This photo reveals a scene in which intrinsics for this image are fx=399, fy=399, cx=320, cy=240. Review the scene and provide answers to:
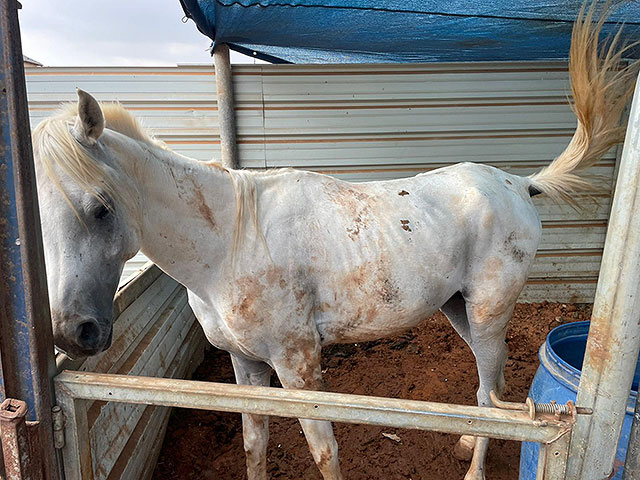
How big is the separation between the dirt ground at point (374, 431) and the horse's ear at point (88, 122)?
73.4 inches

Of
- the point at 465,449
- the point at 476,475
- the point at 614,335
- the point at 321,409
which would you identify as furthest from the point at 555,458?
the point at 465,449

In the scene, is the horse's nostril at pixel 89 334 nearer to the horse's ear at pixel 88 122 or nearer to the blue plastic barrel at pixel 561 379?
the horse's ear at pixel 88 122

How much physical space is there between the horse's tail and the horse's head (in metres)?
2.10

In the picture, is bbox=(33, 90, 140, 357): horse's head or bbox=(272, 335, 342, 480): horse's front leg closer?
bbox=(33, 90, 140, 357): horse's head

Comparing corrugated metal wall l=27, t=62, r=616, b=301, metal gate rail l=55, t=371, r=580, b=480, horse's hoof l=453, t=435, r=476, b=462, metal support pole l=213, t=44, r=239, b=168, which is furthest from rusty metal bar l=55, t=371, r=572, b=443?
corrugated metal wall l=27, t=62, r=616, b=301

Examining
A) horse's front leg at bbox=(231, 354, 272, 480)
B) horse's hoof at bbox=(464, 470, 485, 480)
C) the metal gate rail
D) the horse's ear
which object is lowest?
horse's hoof at bbox=(464, 470, 485, 480)

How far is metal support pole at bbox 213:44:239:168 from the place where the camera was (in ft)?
12.1

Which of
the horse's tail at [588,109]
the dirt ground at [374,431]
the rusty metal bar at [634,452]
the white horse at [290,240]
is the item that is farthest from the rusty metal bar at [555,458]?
the horse's tail at [588,109]

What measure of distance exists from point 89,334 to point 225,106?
3116 millimetres

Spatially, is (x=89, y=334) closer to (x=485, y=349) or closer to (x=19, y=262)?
(x=19, y=262)

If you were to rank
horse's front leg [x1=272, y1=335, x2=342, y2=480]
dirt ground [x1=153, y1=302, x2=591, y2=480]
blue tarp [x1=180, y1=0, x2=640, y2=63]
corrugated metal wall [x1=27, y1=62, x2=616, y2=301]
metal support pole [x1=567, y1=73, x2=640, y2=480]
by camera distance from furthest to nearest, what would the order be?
1. corrugated metal wall [x1=27, y1=62, x2=616, y2=301]
2. blue tarp [x1=180, y1=0, x2=640, y2=63]
3. dirt ground [x1=153, y1=302, x2=591, y2=480]
4. horse's front leg [x1=272, y1=335, x2=342, y2=480]
5. metal support pole [x1=567, y1=73, x2=640, y2=480]

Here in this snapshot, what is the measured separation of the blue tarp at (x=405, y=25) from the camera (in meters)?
2.45

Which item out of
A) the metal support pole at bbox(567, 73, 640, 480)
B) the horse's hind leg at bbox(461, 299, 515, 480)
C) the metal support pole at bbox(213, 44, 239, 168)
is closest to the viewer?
the metal support pole at bbox(567, 73, 640, 480)

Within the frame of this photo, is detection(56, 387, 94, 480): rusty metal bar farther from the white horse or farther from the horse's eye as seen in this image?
the horse's eye
